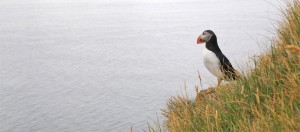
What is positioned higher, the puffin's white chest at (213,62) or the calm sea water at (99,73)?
the calm sea water at (99,73)

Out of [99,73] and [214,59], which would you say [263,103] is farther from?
[99,73]

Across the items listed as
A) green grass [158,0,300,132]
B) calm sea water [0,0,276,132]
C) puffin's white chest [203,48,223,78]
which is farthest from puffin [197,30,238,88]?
green grass [158,0,300,132]

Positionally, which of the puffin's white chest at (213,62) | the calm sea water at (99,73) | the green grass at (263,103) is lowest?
the green grass at (263,103)

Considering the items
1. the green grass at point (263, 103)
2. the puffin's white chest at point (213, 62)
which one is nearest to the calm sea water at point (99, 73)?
the puffin's white chest at point (213, 62)

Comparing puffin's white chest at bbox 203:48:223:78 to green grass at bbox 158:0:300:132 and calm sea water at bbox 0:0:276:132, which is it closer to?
calm sea water at bbox 0:0:276:132

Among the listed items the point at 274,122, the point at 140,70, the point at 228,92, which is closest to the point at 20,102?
the point at 140,70

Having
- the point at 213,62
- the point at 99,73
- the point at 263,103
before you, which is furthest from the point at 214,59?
the point at 99,73

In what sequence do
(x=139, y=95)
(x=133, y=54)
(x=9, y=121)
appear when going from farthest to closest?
(x=133, y=54), (x=139, y=95), (x=9, y=121)

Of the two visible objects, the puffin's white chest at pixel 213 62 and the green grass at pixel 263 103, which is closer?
the green grass at pixel 263 103

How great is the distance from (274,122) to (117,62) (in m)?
38.4

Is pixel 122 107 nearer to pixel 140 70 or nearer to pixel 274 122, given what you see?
pixel 140 70

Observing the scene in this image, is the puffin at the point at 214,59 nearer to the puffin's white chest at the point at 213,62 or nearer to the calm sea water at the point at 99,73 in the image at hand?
the puffin's white chest at the point at 213,62

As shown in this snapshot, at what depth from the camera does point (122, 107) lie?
2634 cm

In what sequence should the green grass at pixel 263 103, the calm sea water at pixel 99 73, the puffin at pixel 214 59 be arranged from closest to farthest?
1. the green grass at pixel 263 103
2. the puffin at pixel 214 59
3. the calm sea water at pixel 99 73
